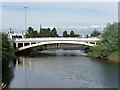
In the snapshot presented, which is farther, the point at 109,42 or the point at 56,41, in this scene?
the point at 56,41

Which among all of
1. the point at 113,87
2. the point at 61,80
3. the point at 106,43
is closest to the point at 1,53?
the point at 61,80

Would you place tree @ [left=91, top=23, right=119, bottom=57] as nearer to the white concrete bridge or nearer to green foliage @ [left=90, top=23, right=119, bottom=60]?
green foliage @ [left=90, top=23, right=119, bottom=60]

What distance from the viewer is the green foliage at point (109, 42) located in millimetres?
29875

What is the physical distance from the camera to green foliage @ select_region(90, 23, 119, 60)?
29875 mm

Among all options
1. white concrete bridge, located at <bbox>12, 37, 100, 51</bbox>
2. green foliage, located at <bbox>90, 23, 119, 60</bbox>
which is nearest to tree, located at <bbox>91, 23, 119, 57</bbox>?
green foliage, located at <bbox>90, 23, 119, 60</bbox>

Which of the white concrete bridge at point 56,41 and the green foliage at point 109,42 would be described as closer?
the green foliage at point 109,42

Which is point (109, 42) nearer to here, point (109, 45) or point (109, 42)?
point (109, 42)

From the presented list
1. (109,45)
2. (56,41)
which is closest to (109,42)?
(109,45)

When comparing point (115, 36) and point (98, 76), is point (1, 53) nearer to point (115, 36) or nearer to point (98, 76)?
point (98, 76)

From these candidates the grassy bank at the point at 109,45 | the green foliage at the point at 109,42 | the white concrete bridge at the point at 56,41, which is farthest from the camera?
the white concrete bridge at the point at 56,41

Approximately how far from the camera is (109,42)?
30312 mm

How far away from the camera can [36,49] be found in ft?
171

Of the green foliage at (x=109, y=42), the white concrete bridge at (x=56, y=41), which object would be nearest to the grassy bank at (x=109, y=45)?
the green foliage at (x=109, y=42)

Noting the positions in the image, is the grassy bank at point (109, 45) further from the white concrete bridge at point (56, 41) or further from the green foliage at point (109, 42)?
the white concrete bridge at point (56, 41)
